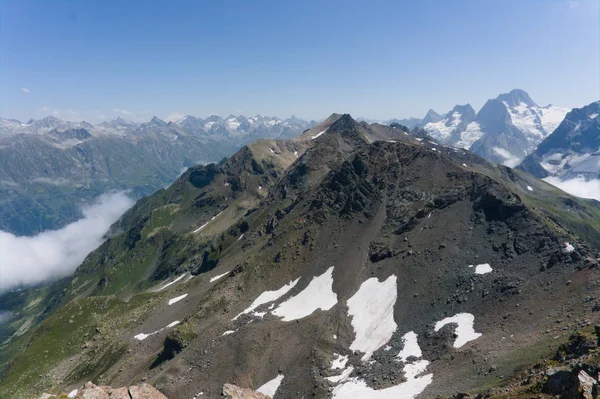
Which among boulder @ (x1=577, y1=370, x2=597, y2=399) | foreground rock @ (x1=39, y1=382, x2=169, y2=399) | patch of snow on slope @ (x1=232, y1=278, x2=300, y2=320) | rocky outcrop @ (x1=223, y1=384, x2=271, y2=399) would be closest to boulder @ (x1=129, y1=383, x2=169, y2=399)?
foreground rock @ (x1=39, y1=382, x2=169, y2=399)

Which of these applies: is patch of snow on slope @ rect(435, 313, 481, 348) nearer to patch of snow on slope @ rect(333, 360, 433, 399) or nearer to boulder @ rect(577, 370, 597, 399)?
patch of snow on slope @ rect(333, 360, 433, 399)

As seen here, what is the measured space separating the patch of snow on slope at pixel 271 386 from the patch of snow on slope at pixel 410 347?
28154 mm

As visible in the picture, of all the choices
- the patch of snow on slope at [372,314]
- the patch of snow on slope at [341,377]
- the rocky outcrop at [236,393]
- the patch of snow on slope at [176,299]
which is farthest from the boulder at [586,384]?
the patch of snow on slope at [176,299]

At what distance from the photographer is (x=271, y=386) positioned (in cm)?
7756

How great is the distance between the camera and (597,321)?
53375mm

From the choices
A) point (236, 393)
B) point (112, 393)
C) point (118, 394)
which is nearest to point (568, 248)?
point (236, 393)

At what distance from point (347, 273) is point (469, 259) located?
36254 millimetres

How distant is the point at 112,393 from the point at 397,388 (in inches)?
1837

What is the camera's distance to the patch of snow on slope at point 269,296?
355 feet

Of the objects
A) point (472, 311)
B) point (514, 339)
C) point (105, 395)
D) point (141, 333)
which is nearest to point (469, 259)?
point (472, 311)

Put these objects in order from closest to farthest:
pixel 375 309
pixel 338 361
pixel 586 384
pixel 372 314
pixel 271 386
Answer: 1. pixel 586 384
2. pixel 271 386
3. pixel 338 361
4. pixel 372 314
5. pixel 375 309

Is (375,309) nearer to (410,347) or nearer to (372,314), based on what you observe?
(372,314)

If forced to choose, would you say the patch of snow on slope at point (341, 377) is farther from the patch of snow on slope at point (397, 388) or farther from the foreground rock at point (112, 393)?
the foreground rock at point (112, 393)

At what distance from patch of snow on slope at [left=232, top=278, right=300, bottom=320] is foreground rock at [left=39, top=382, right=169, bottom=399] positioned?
5388 centimetres
